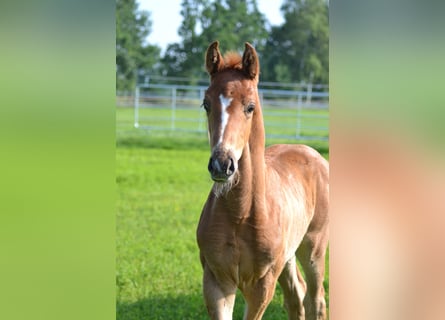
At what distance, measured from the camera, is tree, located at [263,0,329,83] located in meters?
27.1

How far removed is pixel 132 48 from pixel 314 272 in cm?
2024

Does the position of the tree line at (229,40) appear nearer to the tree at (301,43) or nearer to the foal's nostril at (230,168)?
the tree at (301,43)

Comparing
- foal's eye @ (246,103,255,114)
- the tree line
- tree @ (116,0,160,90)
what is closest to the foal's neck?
foal's eye @ (246,103,255,114)

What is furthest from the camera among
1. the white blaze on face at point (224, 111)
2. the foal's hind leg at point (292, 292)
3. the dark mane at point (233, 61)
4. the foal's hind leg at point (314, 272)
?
the foal's hind leg at point (314, 272)

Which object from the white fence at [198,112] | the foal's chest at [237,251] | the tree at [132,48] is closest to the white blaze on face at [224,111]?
the foal's chest at [237,251]

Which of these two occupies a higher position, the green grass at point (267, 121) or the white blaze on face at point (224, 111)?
the white blaze on face at point (224, 111)

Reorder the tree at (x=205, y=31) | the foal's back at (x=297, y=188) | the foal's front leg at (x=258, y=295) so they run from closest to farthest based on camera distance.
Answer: the foal's front leg at (x=258, y=295) < the foal's back at (x=297, y=188) < the tree at (x=205, y=31)

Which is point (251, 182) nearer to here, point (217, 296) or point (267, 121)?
point (217, 296)

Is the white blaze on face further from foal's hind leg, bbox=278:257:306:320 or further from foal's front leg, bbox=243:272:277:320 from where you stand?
foal's hind leg, bbox=278:257:306:320

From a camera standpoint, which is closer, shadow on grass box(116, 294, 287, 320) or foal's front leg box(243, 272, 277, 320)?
foal's front leg box(243, 272, 277, 320)

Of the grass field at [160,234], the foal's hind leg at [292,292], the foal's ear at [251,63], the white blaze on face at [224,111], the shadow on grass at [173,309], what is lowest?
the shadow on grass at [173,309]

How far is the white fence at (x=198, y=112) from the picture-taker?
15.9 metres
